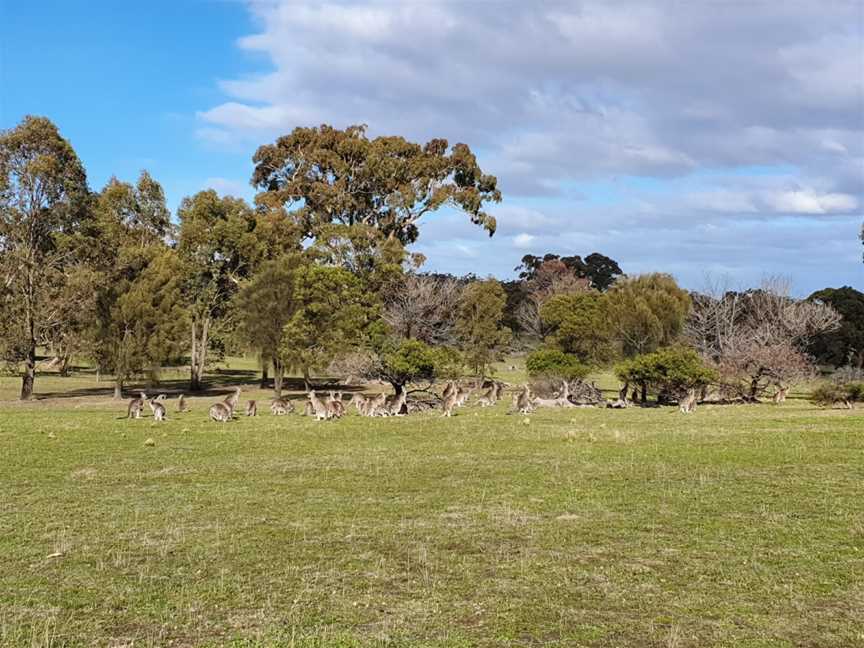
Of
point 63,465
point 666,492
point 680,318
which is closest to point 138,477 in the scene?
point 63,465

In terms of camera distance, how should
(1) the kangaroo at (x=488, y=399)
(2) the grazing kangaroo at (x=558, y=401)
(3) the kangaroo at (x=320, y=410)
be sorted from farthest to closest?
(1) the kangaroo at (x=488, y=399) → (2) the grazing kangaroo at (x=558, y=401) → (3) the kangaroo at (x=320, y=410)

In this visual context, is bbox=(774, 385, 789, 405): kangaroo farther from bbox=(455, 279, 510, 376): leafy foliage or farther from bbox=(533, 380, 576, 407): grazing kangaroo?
bbox=(455, 279, 510, 376): leafy foliage

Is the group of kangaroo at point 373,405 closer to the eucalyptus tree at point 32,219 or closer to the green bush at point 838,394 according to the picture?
the green bush at point 838,394

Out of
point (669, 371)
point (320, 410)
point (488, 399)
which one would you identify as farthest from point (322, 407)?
point (669, 371)

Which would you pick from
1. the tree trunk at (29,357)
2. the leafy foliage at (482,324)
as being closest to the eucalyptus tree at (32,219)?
the tree trunk at (29,357)

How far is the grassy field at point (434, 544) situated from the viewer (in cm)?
742

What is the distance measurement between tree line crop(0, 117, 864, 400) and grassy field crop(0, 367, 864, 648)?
65.0 ft

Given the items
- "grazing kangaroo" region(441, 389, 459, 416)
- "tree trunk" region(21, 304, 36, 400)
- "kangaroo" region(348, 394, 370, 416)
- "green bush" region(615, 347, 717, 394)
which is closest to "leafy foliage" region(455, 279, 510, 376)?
"green bush" region(615, 347, 717, 394)

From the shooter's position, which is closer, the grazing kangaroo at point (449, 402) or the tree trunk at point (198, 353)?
the grazing kangaroo at point (449, 402)

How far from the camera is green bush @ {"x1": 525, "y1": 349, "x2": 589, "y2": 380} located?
127 feet

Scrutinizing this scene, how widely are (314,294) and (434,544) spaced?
33315mm

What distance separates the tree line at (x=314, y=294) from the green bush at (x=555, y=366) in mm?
99

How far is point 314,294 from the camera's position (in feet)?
140

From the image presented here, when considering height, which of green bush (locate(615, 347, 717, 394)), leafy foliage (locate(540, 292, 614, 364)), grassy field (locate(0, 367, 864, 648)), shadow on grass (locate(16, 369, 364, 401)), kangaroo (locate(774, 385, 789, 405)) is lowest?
shadow on grass (locate(16, 369, 364, 401))
